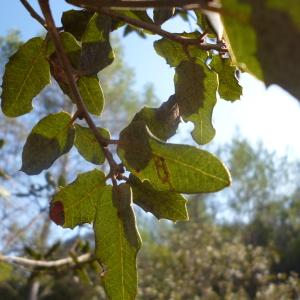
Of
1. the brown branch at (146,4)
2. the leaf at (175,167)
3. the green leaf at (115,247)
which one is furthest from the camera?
the green leaf at (115,247)

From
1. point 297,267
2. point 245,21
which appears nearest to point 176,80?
point 245,21

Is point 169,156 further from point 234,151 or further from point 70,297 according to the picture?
point 234,151

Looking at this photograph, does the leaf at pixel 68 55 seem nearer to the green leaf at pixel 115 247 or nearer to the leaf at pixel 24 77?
the leaf at pixel 24 77

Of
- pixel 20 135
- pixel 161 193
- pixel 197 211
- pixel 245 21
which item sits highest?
pixel 245 21

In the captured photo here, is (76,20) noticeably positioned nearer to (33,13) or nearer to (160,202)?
(33,13)

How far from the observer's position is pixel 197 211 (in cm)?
1709

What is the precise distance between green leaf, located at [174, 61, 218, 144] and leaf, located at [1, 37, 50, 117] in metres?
0.25

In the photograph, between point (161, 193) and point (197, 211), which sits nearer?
point (161, 193)

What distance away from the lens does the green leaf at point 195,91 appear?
2.67 feet

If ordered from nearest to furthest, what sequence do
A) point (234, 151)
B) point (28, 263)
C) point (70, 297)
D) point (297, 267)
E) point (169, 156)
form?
point (169, 156) → point (28, 263) → point (70, 297) → point (297, 267) → point (234, 151)

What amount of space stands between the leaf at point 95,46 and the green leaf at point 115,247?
0.69 feet

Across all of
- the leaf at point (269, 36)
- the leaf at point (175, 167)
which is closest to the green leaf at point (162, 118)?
the leaf at point (175, 167)

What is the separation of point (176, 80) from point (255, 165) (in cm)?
1656

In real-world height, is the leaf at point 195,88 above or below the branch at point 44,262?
above
